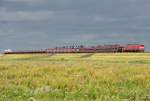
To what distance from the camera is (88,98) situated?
53.8 ft

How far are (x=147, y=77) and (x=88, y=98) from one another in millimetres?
10522

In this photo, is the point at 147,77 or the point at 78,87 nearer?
the point at 78,87

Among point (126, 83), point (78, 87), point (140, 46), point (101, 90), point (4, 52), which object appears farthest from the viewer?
point (4, 52)

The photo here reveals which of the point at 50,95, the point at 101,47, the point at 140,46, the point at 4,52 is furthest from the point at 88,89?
the point at 4,52

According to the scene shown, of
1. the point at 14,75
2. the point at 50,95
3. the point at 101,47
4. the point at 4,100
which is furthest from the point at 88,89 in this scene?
the point at 101,47

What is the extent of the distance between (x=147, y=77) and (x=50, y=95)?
34.5 ft

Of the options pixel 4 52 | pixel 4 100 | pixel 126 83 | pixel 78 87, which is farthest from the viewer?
pixel 4 52

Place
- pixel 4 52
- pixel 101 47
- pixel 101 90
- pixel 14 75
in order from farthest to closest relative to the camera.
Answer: pixel 4 52
pixel 101 47
pixel 14 75
pixel 101 90

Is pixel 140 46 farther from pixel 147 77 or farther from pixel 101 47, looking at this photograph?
pixel 147 77

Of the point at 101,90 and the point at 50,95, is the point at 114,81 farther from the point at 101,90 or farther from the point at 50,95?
the point at 50,95

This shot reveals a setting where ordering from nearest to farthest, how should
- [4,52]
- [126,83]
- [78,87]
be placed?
1. [78,87]
2. [126,83]
3. [4,52]

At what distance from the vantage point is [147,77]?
26328mm

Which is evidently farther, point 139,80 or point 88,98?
point 139,80

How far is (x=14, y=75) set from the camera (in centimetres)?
2934
